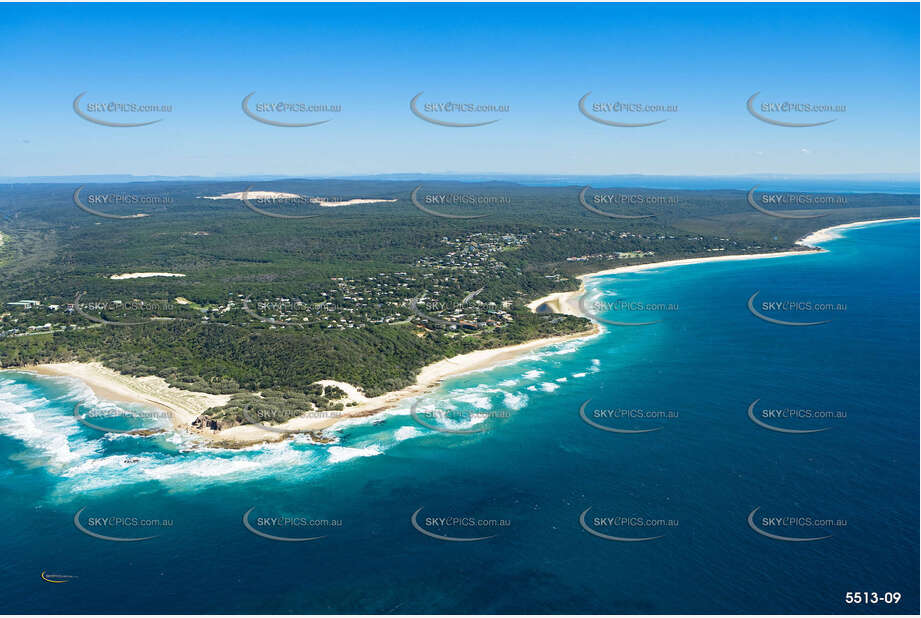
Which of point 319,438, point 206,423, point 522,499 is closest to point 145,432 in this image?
point 206,423

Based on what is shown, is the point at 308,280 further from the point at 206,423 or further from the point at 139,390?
the point at 206,423

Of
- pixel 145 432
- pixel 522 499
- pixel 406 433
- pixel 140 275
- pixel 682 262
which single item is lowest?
pixel 522 499

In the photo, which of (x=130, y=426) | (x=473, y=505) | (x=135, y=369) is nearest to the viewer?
(x=473, y=505)

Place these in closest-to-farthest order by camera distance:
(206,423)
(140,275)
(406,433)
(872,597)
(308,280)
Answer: (872,597) < (406,433) < (206,423) < (308,280) < (140,275)

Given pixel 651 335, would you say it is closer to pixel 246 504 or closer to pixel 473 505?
pixel 473 505

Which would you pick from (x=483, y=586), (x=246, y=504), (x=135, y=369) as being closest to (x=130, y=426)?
(x=135, y=369)

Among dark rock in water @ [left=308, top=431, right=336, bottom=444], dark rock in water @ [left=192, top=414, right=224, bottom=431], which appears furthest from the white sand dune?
dark rock in water @ [left=308, top=431, right=336, bottom=444]
